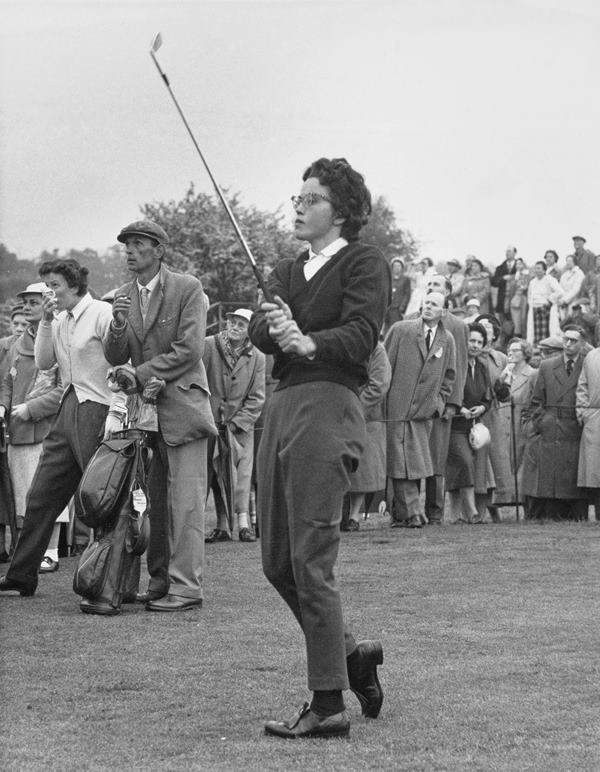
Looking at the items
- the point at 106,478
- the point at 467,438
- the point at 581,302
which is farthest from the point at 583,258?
the point at 106,478

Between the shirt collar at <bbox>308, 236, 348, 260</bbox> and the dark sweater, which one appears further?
the shirt collar at <bbox>308, 236, 348, 260</bbox>

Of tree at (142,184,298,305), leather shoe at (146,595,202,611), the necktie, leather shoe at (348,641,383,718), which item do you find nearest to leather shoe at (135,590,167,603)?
leather shoe at (146,595,202,611)

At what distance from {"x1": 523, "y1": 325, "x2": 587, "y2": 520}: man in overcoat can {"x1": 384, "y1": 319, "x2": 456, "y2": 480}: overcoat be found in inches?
48.7

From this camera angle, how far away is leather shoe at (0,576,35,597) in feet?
29.8

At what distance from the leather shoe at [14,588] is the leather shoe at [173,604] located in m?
0.90

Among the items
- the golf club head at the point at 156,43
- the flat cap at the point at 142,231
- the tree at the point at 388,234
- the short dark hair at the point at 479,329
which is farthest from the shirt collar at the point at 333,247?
the tree at the point at 388,234

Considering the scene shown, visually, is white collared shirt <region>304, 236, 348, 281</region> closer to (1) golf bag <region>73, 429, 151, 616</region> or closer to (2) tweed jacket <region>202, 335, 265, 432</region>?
(1) golf bag <region>73, 429, 151, 616</region>

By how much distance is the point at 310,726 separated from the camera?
5434 millimetres

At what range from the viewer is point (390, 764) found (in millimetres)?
5008

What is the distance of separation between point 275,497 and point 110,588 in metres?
3.09

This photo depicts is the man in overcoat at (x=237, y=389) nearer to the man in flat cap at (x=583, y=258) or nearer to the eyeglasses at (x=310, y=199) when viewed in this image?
the eyeglasses at (x=310, y=199)

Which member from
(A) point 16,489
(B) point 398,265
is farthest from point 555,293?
(A) point 16,489

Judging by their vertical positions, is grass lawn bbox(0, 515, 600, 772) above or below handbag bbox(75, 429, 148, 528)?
below

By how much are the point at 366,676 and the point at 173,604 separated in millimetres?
3065
